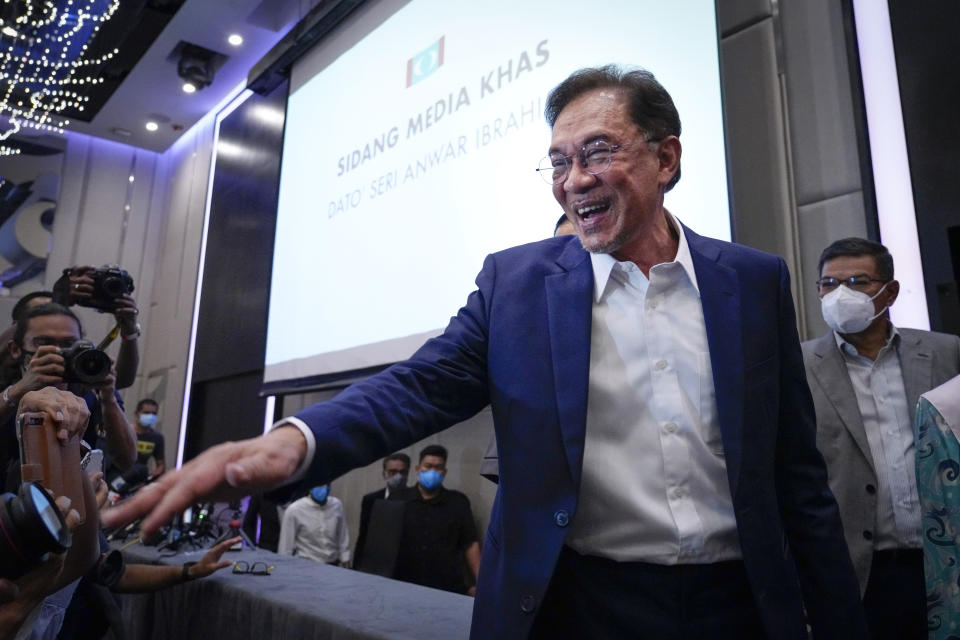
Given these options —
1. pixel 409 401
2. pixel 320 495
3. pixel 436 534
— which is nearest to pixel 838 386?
pixel 409 401

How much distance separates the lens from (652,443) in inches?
36.3

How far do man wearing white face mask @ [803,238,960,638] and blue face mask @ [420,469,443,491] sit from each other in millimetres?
2392

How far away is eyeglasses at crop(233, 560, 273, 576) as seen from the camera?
80.0 inches

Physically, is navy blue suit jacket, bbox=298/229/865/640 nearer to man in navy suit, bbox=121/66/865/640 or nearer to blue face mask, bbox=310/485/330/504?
man in navy suit, bbox=121/66/865/640

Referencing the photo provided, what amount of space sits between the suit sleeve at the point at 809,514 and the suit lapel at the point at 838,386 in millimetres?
882

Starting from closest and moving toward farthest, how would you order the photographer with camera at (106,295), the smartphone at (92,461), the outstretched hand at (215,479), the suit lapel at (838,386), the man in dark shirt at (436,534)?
the outstretched hand at (215,479)
the smartphone at (92,461)
the suit lapel at (838,386)
the photographer with camera at (106,295)
the man in dark shirt at (436,534)

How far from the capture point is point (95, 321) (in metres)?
8.30

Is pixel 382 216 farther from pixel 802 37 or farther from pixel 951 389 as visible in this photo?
pixel 951 389

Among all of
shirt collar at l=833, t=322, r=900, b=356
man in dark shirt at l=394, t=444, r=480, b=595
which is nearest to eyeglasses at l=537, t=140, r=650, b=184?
shirt collar at l=833, t=322, r=900, b=356

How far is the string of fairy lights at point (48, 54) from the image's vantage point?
546 centimetres

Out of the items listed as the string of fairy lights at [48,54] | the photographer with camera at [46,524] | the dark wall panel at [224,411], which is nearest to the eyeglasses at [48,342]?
the photographer with camera at [46,524]

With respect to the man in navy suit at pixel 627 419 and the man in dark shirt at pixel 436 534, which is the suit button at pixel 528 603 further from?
the man in dark shirt at pixel 436 534

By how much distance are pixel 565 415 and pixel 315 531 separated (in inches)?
157

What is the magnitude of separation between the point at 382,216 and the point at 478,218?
0.89 metres
